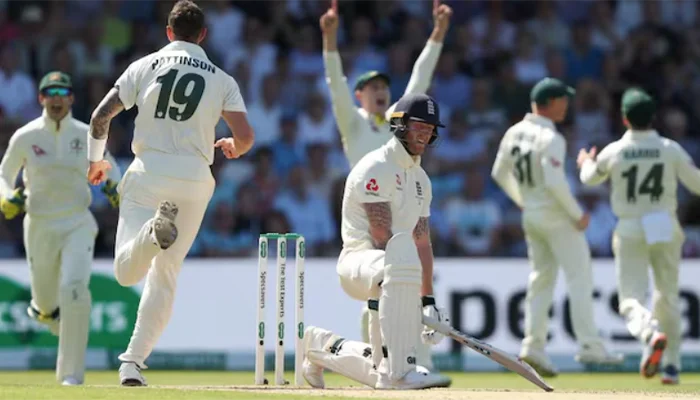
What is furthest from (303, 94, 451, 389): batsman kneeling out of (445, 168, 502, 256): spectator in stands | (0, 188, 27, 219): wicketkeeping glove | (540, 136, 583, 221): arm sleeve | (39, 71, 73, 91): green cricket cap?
(445, 168, 502, 256): spectator in stands

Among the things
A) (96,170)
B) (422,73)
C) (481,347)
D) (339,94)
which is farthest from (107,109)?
(422,73)

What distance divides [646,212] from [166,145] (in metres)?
5.13

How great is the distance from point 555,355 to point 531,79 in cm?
471

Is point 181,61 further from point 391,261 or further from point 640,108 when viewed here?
point 640,108

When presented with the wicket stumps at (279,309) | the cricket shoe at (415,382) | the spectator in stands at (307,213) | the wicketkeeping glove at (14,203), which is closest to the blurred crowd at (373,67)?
the spectator in stands at (307,213)

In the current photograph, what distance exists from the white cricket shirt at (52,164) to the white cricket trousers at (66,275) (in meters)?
0.09

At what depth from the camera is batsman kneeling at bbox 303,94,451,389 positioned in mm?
7871

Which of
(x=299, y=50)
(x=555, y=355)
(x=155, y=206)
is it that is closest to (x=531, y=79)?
(x=299, y=50)

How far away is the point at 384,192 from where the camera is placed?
841 centimetres

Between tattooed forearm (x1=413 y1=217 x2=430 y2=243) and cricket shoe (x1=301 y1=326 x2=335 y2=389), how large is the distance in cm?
79

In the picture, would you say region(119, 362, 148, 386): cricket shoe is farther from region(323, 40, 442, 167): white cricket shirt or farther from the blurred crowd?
the blurred crowd

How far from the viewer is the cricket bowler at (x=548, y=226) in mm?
12266

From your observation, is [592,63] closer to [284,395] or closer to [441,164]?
[441,164]

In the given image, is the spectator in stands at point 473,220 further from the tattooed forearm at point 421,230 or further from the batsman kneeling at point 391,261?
the batsman kneeling at point 391,261
